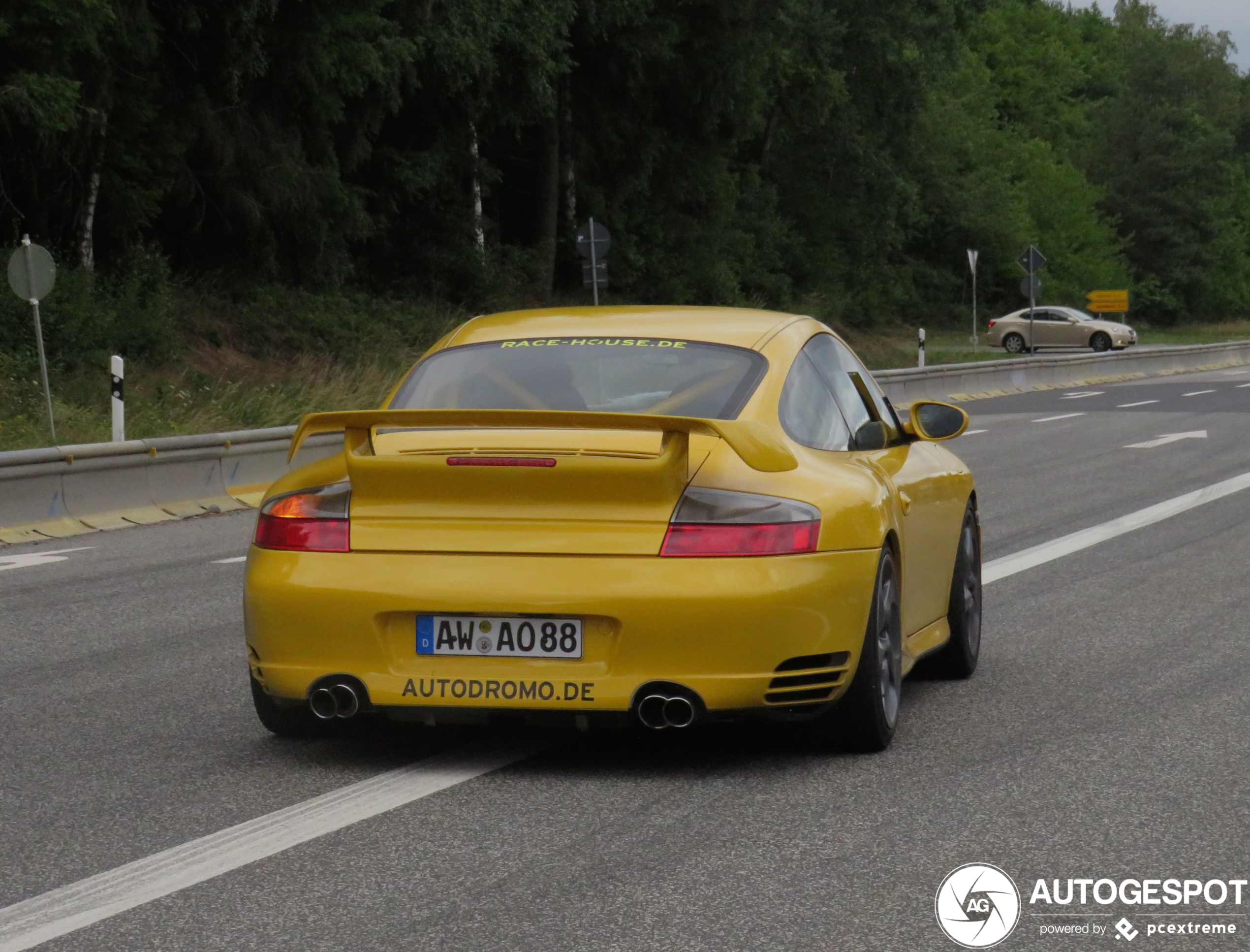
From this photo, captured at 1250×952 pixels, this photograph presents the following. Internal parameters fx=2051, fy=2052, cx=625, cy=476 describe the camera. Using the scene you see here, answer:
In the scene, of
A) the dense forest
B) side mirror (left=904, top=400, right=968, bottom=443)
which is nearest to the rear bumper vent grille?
side mirror (left=904, top=400, right=968, bottom=443)

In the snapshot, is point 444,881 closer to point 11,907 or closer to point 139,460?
point 11,907

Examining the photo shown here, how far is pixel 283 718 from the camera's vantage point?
6.34 meters

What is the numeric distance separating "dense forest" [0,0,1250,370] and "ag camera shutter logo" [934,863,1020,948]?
72.7ft

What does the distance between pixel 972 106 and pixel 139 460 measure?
76.9m

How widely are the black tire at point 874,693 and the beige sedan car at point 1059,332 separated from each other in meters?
57.4

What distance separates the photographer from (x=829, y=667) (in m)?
5.86

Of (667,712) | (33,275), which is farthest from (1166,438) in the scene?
(667,712)

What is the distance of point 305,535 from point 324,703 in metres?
0.49

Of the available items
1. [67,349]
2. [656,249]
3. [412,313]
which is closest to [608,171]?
[656,249]

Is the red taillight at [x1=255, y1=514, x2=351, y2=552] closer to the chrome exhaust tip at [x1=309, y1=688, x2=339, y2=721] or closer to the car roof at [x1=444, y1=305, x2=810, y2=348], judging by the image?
the chrome exhaust tip at [x1=309, y1=688, x2=339, y2=721]

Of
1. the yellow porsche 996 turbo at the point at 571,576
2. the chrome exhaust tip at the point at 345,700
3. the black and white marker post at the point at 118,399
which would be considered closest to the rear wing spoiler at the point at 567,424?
the yellow porsche 996 turbo at the point at 571,576

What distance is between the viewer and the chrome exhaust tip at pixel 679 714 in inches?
224

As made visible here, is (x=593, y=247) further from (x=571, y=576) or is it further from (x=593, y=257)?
(x=571, y=576)

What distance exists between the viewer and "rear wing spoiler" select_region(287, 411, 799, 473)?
578 cm
